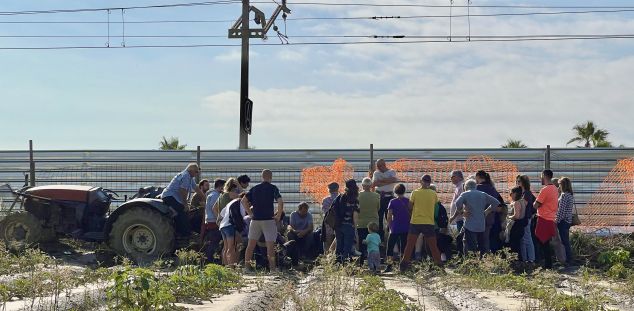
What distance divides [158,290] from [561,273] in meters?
6.76

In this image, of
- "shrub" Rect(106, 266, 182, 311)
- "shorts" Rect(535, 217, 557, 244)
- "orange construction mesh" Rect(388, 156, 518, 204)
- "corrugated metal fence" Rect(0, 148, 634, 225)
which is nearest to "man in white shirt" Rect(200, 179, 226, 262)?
"corrugated metal fence" Rect(0, 148, 634, 225)

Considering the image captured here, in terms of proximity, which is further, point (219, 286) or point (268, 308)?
point (219, 286)

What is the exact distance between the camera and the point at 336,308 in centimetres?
823

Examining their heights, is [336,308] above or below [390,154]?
below

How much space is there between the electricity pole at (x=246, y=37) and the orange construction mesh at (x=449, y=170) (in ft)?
23.4

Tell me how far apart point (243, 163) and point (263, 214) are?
4.35 meters

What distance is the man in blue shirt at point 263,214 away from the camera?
1242 centimetres

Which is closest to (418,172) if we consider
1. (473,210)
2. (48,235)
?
(473,210)

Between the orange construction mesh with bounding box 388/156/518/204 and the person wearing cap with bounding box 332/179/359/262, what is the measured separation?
371cm

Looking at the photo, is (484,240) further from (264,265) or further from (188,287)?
(188,287)

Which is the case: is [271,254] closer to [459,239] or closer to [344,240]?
[344,240]

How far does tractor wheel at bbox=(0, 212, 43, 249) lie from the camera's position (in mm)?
14055

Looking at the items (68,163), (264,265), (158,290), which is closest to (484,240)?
(264,265)

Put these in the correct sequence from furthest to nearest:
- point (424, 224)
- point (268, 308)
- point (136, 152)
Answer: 1. point (136, 152)
2. point (424, 224)
3. point (268, 308)
